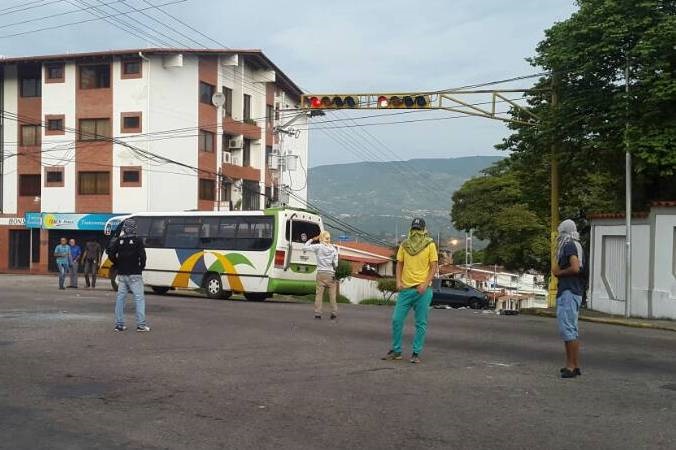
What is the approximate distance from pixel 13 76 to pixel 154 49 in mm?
10971

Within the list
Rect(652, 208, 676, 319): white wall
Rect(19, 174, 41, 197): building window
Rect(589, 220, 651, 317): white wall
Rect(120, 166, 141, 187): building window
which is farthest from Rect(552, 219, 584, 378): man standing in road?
Rect(19, 174, 41, 197): building window

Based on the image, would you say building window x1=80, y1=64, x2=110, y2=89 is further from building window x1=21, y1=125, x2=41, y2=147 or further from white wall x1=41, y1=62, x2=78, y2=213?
building window x1=21, y1=125, x2=41, y2=147

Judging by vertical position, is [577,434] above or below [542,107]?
below

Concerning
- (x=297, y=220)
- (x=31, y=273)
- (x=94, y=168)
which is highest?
(x=94, y=168)

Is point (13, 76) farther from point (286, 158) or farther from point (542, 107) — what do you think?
point (542, 107)

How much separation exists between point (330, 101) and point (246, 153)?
77.4 feet

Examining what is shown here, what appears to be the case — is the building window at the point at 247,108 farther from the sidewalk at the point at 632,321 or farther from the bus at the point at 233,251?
the sidewalk at the point at 632,321

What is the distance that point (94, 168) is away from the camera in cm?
4284

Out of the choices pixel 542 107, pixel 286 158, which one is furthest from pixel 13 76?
pixel 542 107

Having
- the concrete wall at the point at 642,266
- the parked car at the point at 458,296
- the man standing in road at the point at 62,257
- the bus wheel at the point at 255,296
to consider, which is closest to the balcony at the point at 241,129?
the parked car at the point at 458,296

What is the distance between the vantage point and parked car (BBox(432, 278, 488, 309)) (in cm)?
3509

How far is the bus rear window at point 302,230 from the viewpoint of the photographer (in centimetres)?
2200

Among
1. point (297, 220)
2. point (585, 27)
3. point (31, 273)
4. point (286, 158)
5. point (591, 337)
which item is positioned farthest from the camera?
point (31, 273)

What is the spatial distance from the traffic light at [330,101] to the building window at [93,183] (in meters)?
21.9
